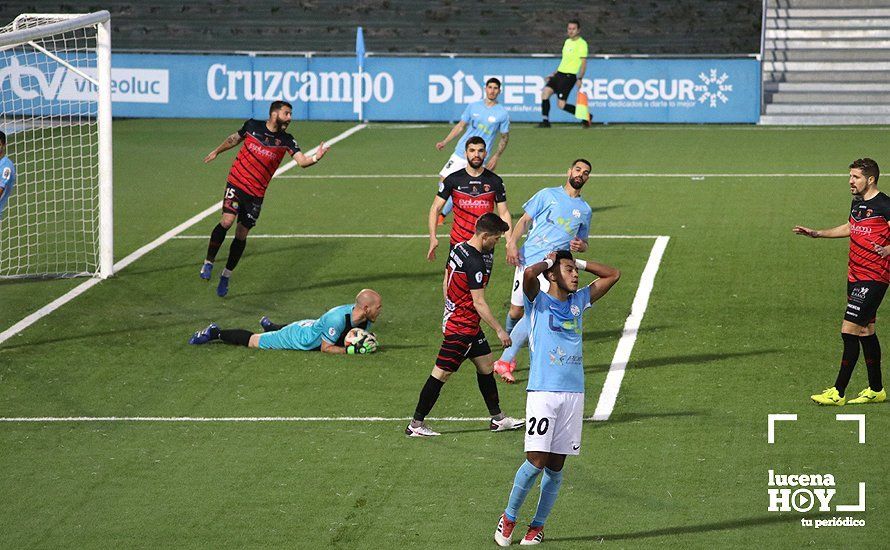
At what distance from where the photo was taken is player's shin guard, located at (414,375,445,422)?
1215cm

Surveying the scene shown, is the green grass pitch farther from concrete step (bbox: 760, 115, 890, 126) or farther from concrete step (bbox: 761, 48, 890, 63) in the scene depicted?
concrete step (bbox: 761, 48, 890, 63)

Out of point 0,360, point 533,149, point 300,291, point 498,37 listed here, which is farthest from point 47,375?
point 498,37

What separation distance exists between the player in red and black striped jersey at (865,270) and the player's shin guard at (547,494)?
415 cm

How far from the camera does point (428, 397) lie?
1215 cm

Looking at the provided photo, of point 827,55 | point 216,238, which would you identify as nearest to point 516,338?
point 216,238

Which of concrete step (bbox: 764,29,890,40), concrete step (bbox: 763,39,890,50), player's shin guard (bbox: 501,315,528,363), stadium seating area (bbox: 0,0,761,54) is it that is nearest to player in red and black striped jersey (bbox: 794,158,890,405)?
player's shin guard (bbox: 501,315,528,363)

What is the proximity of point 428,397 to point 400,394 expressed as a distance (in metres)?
1.56

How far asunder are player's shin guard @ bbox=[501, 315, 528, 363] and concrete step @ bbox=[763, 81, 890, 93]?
2152 centimetres

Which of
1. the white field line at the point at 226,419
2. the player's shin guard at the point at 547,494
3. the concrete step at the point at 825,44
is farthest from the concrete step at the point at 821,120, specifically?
the player's shin guard at the point at 547,494

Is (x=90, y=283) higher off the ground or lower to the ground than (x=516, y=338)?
higher

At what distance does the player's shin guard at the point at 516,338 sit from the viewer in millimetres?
13928

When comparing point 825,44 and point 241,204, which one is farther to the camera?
point 825,44

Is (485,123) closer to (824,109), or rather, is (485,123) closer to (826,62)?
(824,109)

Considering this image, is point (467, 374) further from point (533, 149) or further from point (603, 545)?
point (533, 149)
